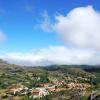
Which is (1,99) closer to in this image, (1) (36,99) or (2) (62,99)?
(1) (36,99)

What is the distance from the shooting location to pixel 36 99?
198 meters

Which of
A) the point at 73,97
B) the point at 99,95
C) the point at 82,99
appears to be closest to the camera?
the point at 99,95

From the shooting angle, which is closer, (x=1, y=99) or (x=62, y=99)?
(x=62, y=99)

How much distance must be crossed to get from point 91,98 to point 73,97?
99.4 feet

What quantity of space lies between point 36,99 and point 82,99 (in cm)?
4068

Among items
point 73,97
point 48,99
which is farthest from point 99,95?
point 48,99

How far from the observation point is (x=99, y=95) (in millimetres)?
155750

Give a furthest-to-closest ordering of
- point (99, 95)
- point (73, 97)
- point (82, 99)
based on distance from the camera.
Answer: point (73, 97) → point (82, 99) → point (99, 95)

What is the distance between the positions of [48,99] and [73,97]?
1989cm

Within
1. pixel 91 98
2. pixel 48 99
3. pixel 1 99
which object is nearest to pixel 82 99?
pixel 91 98

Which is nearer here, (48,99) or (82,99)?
(82,99)

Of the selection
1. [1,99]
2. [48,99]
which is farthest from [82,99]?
[1,99]

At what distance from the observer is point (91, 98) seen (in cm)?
16212

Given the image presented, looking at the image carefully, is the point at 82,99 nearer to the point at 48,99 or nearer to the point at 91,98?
the point at 91,98
